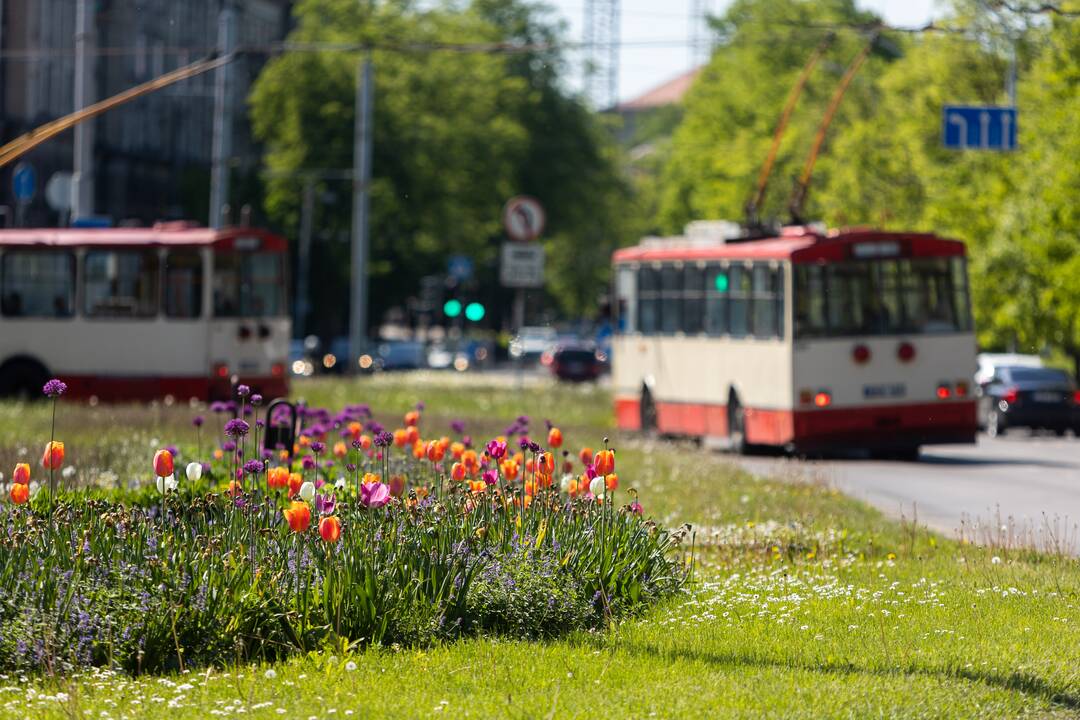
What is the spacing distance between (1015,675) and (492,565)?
247 cm

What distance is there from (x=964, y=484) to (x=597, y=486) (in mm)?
13384

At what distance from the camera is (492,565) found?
1007cm

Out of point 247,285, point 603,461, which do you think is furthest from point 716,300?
point 603,461

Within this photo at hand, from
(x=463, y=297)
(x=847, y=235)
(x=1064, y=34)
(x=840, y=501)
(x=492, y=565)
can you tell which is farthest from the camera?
(x=463, y=297)

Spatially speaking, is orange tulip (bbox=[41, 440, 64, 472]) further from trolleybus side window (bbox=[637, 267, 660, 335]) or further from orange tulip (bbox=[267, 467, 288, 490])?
trolleybus side window (bbox=[637, 267, 660, 335])

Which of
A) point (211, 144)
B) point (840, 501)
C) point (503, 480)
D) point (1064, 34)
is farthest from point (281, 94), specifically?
point (503, 480)

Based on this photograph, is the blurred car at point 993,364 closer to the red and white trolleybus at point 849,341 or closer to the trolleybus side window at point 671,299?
the trolleybus side window at point 671,299

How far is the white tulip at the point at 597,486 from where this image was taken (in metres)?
10.7

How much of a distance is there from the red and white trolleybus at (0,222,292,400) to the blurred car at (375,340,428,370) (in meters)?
48.1

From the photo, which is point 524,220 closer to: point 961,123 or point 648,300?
point 648,300

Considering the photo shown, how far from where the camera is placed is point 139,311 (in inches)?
1321

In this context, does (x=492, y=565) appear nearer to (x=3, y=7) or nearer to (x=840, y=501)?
(x=840, y=501)

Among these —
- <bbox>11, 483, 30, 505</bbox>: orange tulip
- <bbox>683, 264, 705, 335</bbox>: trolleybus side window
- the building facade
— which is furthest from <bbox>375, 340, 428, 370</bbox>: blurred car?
<bbox>11, 483, 30, 505</bbox>: orange tulip

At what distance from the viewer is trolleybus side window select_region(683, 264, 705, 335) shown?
3081 cm
